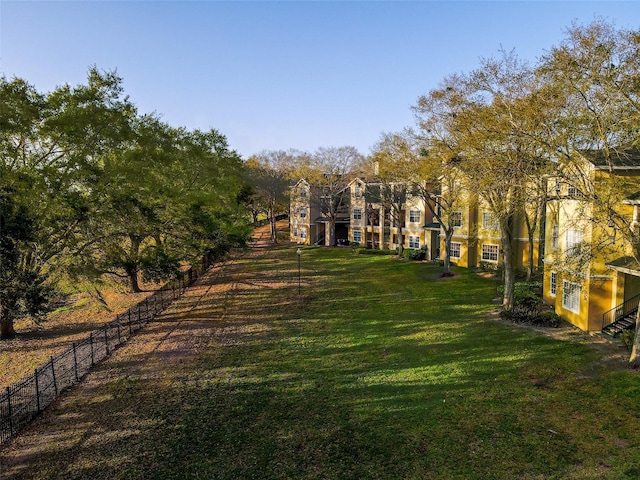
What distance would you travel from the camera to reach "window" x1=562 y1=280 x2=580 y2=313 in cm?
2150

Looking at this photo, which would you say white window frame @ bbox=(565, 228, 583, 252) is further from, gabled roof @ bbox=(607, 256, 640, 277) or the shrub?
the shrub

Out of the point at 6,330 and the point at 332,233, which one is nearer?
the point at 6,330

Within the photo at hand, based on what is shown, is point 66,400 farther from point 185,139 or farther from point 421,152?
point 185,139

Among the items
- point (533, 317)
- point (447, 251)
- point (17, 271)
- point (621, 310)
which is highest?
point (17, 271)

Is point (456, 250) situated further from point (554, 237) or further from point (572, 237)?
point (572, 237)

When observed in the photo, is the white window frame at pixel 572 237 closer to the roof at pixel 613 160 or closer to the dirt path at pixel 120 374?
the roof at pixel 613 160

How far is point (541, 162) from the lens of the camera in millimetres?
20719

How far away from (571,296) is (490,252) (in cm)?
1665

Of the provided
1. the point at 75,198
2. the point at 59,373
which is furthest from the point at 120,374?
the point at 75,198

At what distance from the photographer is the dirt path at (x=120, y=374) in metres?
12.2

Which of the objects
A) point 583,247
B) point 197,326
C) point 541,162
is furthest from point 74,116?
point 583,247

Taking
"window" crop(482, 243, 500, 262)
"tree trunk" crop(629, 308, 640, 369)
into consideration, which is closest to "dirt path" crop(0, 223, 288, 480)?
"tree trunk" crop(629, 308, 640, 369)

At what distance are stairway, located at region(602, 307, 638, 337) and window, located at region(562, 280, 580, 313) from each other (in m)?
1.90

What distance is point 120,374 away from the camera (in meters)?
17.7
